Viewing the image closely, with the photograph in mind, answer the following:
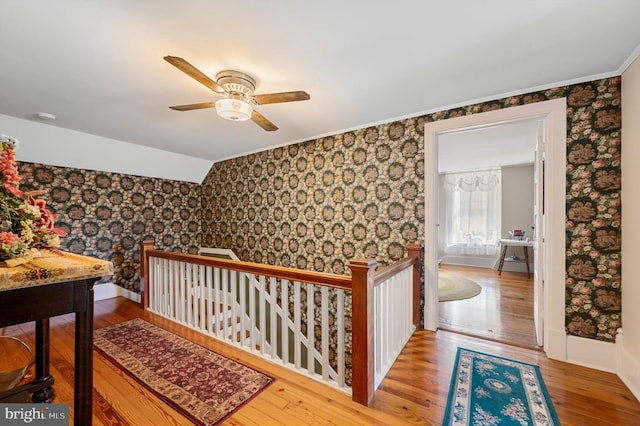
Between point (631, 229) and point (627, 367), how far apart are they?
97 centimetres

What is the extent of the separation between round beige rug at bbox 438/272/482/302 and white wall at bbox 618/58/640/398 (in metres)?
1.96

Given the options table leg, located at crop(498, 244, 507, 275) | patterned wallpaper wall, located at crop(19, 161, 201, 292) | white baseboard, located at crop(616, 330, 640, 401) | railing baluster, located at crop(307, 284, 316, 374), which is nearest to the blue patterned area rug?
white baseboard, located at crop(616, 330, 640, 401)

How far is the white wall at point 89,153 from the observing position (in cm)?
299

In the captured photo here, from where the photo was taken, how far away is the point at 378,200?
3006 millimetres

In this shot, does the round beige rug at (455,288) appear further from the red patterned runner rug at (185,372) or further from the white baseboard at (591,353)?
the red patterned runner rug at (185,372)

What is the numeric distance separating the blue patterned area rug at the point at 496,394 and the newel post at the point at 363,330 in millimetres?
465

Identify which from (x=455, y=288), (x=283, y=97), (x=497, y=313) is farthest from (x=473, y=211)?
(x=283, y=97)

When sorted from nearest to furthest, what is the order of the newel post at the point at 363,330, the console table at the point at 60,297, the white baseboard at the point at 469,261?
the console table at the point at 60,297
the newel post at the point at 363,330
the white baseboard at the point at 469,261

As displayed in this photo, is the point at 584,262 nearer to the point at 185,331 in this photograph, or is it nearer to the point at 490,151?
the point at 490,151

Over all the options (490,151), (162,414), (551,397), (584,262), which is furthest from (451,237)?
(162,414)

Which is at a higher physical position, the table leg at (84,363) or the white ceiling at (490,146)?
the white ceiling at (490,146)

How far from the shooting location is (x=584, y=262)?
2053 millimetres

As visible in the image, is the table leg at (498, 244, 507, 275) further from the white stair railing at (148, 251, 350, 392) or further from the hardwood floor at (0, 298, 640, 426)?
the white stair railing at (148, 251, 350, 392)

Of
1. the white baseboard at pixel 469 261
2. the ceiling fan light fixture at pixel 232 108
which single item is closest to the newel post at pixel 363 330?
the ceiling fan light fixture at pixel 232 108
